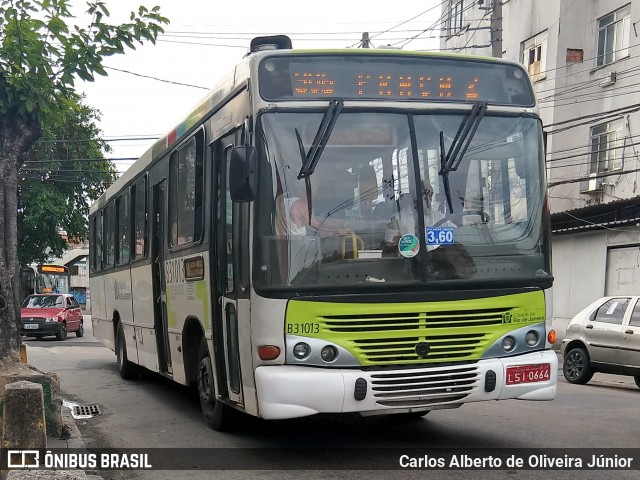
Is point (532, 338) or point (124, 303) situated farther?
point (124, 303)

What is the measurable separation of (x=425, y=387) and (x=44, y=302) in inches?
899

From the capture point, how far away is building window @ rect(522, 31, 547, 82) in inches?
985

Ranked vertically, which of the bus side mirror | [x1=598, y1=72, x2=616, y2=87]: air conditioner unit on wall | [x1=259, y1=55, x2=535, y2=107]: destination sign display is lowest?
the bus side mirror

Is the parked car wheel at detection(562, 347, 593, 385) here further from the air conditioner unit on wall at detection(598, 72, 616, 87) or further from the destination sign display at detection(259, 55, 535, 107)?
the air conditioner unit on wall at detection(598, 72, 616, 87)

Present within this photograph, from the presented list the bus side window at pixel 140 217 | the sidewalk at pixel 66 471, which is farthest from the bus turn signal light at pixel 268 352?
the bus side window at pixel 140 217

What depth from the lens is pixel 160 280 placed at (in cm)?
965

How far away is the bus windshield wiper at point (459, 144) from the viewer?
637 cm

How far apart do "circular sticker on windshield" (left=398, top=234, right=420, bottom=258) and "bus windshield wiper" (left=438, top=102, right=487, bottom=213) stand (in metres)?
0.42

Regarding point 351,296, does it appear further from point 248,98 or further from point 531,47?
point 531,47

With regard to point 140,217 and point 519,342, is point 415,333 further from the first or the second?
point 140,217

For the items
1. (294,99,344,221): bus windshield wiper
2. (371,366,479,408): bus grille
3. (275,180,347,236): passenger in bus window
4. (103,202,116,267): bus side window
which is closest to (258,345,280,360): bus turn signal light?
(371,366,479,408): bus grille

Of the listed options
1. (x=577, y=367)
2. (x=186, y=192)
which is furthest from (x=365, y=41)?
(x=186, y=192)

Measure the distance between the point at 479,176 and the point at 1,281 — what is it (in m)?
5.28

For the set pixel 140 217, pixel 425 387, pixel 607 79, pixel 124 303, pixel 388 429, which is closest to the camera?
pixel 425 387
